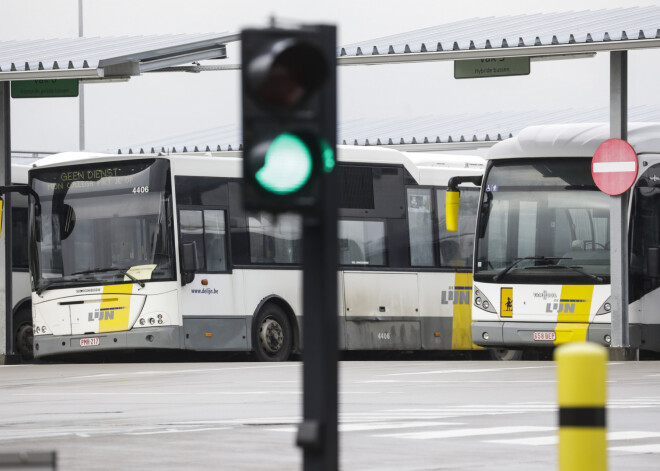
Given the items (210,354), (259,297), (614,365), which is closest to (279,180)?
(614,365)

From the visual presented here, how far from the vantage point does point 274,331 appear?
26312mm

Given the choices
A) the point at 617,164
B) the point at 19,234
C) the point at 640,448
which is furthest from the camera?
the point at 19,234

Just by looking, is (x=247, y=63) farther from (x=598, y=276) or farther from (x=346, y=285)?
(x=346, y=285)

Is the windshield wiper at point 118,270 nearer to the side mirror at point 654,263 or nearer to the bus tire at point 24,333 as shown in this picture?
the bus tire at point 24,333

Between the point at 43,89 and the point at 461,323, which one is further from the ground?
the point at 43,89

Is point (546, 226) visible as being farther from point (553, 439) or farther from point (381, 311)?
point (553, 439)

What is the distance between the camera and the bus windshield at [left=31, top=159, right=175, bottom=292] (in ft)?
83.4

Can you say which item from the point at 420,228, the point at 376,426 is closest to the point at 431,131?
the point at 420,228

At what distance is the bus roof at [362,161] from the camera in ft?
84.9

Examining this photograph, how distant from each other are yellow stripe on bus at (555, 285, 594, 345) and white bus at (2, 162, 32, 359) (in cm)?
1003

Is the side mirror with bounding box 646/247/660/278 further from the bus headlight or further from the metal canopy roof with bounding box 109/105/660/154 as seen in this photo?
the metal canopy roof with bounding box 109/105/660/154

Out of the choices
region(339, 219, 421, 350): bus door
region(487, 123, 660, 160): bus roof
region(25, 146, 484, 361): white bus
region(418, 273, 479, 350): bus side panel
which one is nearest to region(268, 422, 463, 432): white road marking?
region(487, 123, 660, 160): bus roof

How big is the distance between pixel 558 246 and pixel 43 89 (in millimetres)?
9579

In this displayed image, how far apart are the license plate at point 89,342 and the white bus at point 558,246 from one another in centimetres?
586
